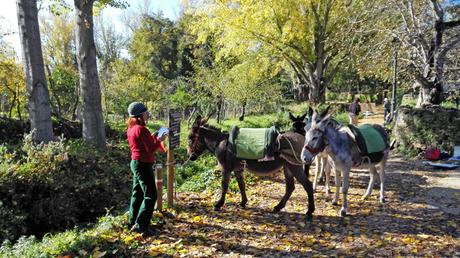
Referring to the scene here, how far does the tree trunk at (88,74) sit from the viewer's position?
1112 cm

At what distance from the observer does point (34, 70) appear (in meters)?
9.46

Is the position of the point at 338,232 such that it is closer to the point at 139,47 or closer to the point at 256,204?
the point at 256,204

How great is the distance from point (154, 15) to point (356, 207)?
133 feet

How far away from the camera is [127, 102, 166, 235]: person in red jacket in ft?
17.1

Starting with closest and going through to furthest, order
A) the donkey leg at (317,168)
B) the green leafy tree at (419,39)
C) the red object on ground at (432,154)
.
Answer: the donkey leg at (317,168), the red object on ground at (432,154), the green leafy tree at (419,39)

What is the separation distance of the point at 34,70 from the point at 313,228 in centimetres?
815

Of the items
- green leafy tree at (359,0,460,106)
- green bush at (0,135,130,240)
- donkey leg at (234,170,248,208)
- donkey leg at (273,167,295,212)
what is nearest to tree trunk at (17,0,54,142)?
green bush at (0,135,130,240)

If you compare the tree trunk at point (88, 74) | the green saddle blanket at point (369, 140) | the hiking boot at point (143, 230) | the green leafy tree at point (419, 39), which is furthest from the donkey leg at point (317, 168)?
the green leafy tree at point (419, 39)

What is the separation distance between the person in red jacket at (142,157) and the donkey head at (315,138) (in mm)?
2358

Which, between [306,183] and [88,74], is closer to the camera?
[306,183]

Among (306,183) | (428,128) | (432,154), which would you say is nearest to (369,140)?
(306,183)

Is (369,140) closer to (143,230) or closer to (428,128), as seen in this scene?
(143,230)

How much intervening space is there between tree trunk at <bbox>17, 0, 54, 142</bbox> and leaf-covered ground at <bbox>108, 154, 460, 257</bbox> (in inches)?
183

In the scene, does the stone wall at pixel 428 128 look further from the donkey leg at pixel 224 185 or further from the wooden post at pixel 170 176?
the wooden post at pixel 170 176
